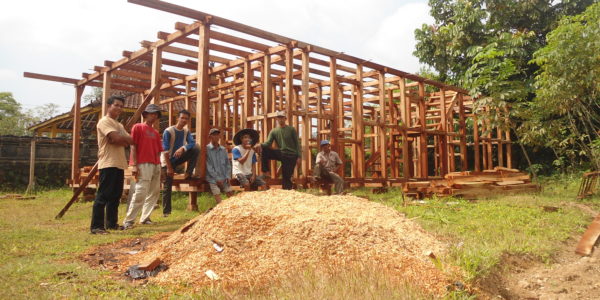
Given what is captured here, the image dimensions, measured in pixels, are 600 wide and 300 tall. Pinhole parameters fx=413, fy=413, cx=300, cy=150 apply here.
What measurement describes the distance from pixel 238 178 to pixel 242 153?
1.69 ft

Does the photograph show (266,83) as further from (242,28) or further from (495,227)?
(495,227)

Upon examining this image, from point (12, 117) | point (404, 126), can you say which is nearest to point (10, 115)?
point (12, 117)

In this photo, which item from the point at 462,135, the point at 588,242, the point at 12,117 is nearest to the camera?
the point at 588,242

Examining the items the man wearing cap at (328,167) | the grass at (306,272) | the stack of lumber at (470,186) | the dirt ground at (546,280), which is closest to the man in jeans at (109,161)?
the grass at (306,272)

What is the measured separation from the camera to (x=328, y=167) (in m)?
10.2

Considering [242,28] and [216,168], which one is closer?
[216,168]

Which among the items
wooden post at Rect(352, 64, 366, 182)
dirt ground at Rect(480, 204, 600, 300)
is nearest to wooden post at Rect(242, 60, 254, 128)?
wooden post at Rect(352, 64, 366, 182)

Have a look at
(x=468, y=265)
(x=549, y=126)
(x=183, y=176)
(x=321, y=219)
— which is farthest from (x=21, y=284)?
(x=549, y=126)

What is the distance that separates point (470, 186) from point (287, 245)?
736 cm

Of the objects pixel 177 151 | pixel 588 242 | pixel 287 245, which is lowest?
pixel 588 242

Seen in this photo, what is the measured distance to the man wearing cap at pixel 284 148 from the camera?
8.71m

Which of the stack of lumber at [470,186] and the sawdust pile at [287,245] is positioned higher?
the stack of lumber at [470,186]

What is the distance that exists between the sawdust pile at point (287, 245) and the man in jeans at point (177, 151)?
2.87 meters

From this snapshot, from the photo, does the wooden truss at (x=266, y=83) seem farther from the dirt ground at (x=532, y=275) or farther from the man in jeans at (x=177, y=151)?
the dirt ground at (x=532, y=275)
